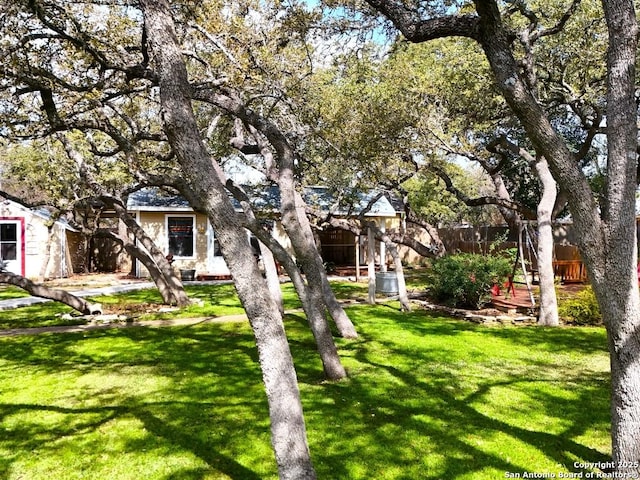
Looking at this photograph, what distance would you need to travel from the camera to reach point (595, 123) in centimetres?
1124

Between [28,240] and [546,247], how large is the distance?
1878 cm

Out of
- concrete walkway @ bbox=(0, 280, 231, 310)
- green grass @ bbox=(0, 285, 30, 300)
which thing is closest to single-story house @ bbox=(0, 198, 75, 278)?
green grass @ bbox=(0, 285, 30, 300)

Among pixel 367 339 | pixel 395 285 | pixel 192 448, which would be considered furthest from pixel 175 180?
pixel 395 285

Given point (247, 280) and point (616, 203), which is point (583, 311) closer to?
point (616, 203)

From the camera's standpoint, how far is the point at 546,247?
10500 millimetres

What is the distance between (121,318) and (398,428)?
8381mm

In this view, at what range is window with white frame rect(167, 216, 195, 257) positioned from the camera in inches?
813

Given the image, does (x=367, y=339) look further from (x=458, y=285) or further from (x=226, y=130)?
(x=226, y=130)

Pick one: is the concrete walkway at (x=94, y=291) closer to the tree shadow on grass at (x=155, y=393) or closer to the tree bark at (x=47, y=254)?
the tree bark at (x=47, y=254)

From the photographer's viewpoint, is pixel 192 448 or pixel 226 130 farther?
pixel 226 130

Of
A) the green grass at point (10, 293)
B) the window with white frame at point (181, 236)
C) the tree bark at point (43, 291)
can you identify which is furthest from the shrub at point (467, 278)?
the green grass at point (10, 293)

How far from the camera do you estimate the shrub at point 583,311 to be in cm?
1025

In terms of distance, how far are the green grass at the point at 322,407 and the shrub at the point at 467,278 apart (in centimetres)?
269

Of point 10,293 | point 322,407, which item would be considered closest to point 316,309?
point 322,407
